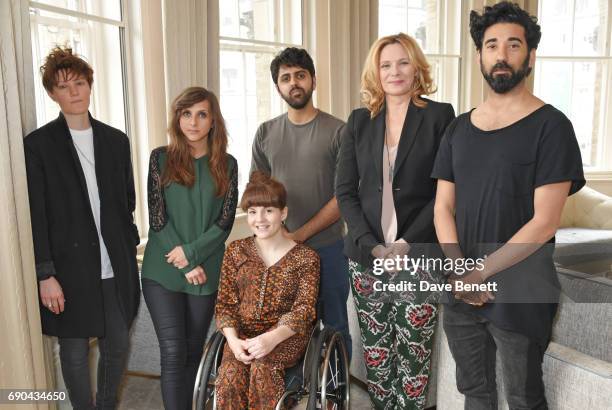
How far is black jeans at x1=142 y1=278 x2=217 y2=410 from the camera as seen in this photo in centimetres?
199

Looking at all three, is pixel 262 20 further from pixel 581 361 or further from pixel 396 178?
pixel 581 361

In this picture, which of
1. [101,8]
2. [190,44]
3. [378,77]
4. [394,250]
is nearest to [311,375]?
[394,250]

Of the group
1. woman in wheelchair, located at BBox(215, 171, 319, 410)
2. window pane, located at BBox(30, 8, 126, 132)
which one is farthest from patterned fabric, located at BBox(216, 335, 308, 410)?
window pane, located at BBox(30, 8, 126, 132)

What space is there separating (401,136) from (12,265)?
1.36 metres

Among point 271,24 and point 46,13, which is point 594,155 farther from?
point 46,13

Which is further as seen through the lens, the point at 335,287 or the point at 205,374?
the point at 335,287

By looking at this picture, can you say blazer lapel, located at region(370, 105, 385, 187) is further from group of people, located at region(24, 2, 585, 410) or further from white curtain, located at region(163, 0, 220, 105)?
white curtain, located at region(163, 0, 220, 105)

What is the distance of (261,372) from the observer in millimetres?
1792

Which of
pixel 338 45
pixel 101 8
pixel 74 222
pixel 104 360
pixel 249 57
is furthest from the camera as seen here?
pixel 338 45

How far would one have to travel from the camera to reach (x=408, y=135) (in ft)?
6.10

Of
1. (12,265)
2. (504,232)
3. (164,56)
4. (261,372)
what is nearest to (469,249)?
(504,232)

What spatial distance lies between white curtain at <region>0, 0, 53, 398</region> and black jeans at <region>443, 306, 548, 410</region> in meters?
1.39

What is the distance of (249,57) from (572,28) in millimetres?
3629

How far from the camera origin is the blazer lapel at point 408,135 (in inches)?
72.7
